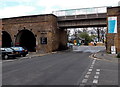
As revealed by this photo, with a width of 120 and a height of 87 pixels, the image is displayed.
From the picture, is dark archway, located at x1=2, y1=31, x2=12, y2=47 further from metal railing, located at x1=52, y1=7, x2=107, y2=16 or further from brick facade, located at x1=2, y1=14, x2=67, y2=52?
metal railing, located at x1=52, y1=7, x2=107, y2=16

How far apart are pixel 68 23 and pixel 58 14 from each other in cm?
307

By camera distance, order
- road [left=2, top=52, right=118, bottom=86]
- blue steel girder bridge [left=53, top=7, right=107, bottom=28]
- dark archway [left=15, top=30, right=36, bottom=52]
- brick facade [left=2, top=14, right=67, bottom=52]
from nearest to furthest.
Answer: road [left=2, top=52, right=118, bottom=86] → blue steel girder bridge [left=53, top=7, right=107, bottom=28] → brick facade [left=2, top=14, right=67, bottom=52] → dark archway [left=15, top=30, right=36, bottom=52]

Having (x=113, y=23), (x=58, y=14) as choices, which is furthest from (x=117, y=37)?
(x=58, y=14)

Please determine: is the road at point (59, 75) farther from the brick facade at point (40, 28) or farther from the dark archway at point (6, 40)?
the dark archway at point (6, 40)

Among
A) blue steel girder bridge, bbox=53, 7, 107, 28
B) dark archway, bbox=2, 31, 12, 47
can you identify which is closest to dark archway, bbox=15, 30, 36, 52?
dark archway, bbox=2, 31, 12, 47

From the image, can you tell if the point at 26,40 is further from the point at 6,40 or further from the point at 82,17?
the point at 82,17

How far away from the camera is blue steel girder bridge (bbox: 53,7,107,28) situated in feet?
120

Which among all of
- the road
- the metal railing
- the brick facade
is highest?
the metal railing

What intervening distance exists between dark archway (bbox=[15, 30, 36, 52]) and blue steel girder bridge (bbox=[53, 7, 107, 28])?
376 inches

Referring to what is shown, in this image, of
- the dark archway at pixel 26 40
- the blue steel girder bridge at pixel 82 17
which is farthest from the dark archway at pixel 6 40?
the blue steel girder bridge at pixel 82 17

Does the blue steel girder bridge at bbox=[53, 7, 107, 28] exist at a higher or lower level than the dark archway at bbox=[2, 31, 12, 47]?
higher

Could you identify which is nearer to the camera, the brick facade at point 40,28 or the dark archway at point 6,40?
the brick facade at point 40,28

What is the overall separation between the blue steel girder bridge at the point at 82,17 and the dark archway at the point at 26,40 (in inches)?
376

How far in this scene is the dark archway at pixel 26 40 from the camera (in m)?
42.1
